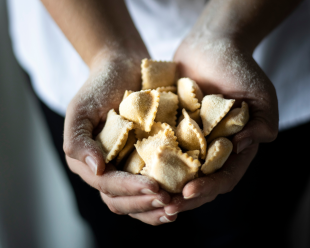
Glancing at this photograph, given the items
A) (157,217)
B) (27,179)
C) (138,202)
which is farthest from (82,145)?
(27,179)

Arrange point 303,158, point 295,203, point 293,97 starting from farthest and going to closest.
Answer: point 295,203 < point 303,158 < point 293,97

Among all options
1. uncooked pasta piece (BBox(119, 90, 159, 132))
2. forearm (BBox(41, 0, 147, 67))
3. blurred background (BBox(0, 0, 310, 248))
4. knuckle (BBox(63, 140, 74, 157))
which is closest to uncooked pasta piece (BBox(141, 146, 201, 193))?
uncooked pasta piece (BBox(119, 90, 159, 132))

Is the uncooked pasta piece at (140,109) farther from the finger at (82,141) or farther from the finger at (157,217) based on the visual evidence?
the finger at (157,217)

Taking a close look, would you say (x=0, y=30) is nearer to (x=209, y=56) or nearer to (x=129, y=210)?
(x=209, y=56)

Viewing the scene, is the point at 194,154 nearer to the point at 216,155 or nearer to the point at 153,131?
the point at 216,155

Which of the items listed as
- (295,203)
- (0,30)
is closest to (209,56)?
(295,203)

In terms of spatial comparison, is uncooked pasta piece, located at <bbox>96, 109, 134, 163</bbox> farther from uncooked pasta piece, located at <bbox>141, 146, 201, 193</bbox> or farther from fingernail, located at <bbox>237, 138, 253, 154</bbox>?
fingernail, located at <bbox>237, 138, 253, 154</bbox>

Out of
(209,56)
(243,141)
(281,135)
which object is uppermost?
(209,56)

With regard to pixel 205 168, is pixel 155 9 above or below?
above
